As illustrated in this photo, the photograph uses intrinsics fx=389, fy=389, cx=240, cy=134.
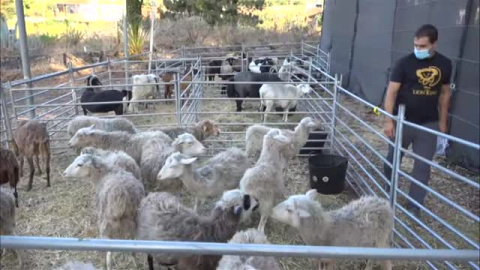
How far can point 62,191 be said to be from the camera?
5.64m

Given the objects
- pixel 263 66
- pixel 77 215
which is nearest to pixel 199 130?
pixel 77 215

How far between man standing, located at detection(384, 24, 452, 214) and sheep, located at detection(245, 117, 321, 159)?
5.93ft

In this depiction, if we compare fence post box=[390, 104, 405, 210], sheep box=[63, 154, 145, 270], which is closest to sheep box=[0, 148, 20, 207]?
sheep box=[63, 154, 145, 270]

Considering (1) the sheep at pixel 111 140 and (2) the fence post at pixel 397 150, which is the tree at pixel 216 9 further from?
(2) the fence post at pixel 397 150

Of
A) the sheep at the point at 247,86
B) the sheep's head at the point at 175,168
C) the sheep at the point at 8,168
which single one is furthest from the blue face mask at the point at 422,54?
the sheep at the point at 247,86

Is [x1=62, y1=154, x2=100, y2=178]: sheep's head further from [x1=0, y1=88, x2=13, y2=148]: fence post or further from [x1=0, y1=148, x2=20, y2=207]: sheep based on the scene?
[x1=0, y1=88, x2=13, y2=148]: fence post

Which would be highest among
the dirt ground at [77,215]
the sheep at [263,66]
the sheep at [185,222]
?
the sheep at [263,66]

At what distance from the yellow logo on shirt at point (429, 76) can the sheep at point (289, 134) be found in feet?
6.94

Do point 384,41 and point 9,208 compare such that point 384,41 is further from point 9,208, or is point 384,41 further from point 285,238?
point 9,208

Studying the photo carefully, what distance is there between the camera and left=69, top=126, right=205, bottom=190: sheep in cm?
509

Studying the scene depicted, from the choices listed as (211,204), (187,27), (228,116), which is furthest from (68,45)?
(211,204)

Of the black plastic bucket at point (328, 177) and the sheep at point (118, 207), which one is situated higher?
the sheep at point (118, 207)

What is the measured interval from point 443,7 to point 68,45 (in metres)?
19.9

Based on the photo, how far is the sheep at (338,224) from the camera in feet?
11.3
